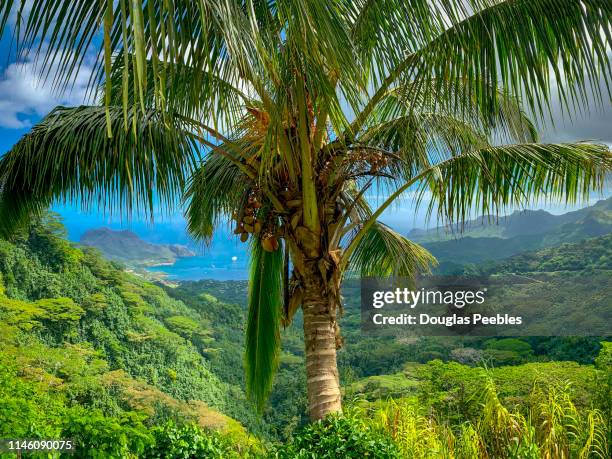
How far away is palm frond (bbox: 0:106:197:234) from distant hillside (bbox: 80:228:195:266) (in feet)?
24.5

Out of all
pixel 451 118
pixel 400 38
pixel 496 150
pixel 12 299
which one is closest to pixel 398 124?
pixel 451 118

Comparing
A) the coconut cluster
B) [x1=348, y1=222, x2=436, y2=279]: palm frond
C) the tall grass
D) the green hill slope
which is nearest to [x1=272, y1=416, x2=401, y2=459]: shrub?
the tall grass

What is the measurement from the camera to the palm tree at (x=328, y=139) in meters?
2.94

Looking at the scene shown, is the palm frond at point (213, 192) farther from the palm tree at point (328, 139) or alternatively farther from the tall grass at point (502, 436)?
the tall grass at point (502, 436)

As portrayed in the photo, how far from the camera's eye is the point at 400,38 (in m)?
3.20

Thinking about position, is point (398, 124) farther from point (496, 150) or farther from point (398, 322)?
point (398, 322)

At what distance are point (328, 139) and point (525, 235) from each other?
30.4ft

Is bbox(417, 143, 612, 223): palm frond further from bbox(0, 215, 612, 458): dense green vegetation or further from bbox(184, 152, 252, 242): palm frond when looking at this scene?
bbox(0, 215, 612, 458): dense green vegetation

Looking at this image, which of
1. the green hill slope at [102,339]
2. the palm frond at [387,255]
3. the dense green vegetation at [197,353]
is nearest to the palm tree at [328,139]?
the palm frond at [387,255]

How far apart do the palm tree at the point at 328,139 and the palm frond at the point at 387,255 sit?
29 centimetres

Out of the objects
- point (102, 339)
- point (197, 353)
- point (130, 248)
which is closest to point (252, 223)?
point (102, 339)

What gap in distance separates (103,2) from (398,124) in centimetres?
381

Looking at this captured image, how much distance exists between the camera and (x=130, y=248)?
12805 mm

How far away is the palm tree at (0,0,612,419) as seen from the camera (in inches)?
116
